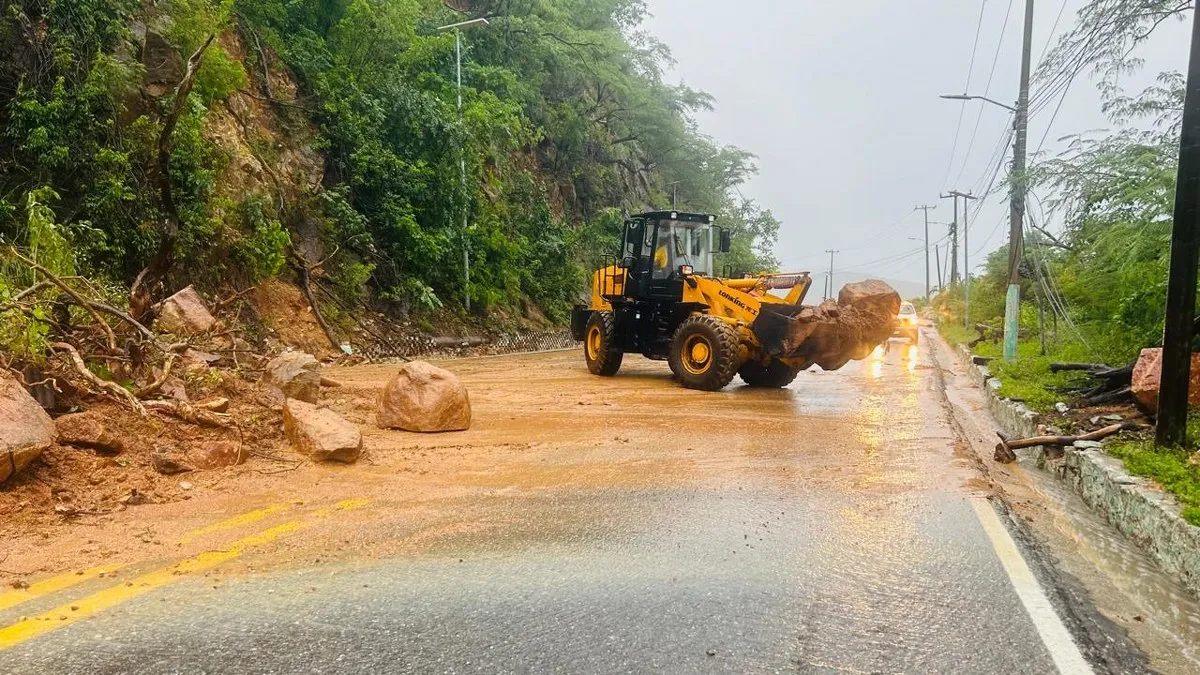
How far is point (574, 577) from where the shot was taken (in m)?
3.73

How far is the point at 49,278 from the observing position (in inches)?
254

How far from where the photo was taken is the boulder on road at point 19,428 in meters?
4.51

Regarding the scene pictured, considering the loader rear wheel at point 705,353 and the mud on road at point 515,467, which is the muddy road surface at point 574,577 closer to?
the mud on road at point 515,467

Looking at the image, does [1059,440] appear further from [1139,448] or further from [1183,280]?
[1183,280]

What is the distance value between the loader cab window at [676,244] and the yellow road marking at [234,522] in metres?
9.52

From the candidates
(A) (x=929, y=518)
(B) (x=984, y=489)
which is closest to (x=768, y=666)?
(A) (x=929, y=518)

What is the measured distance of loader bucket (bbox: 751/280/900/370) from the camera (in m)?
11.1

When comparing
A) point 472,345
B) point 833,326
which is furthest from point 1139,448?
point 472,345

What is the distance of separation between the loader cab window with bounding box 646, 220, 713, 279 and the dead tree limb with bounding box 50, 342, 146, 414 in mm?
9110

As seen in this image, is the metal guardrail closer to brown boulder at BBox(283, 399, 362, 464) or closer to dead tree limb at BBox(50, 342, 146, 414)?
brown boulder at BBox(283, 399, 362, 464)

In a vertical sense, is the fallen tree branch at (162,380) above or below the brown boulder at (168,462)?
above

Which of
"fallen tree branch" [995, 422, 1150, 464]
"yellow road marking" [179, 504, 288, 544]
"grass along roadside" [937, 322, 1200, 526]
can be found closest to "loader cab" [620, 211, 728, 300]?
"grass along roadside" [937, 322, 1200, 526]

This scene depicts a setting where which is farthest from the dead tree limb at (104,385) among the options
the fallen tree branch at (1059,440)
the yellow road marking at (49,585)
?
the fallen tree branch at (1059,440)

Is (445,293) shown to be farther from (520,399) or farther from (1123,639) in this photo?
(1123,639)
